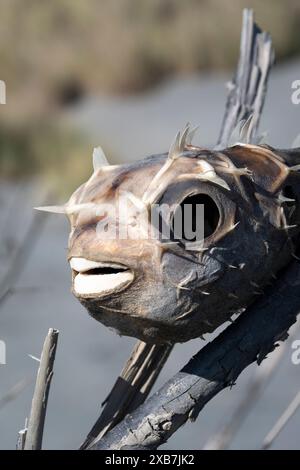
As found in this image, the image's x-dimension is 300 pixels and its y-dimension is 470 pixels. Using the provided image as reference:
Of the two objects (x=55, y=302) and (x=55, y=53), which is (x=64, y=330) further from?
→ (x=55, y=53)

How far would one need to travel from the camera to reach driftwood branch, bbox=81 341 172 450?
2.59 feet

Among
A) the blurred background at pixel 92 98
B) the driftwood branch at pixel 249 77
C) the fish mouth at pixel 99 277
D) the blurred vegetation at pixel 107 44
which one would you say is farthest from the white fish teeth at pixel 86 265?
the blurred vegetation at pixel 107 44

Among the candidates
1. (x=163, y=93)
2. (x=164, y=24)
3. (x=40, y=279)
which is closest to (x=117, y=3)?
(x=164, y=24)

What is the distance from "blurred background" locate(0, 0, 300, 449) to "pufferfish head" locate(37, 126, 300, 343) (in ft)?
9.84

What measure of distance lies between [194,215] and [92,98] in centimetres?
637

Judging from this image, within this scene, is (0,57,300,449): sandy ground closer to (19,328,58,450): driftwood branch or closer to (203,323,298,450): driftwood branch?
(203,323,298,450): driftwood branch

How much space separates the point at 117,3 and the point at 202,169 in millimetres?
6771

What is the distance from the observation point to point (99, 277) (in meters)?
0.62

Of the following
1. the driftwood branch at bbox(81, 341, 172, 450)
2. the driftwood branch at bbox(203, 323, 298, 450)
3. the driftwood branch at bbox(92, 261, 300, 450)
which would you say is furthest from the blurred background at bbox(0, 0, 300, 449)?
the driftwood branch at bbox(92, 261, 300, 450)

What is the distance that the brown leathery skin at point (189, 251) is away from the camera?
613mm

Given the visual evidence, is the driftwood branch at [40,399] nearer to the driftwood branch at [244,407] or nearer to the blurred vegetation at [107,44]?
the driftwood branch at [244,407]

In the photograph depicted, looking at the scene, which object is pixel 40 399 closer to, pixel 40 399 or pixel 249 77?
pixel 40 399

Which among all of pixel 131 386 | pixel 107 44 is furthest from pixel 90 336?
pixel 107 44

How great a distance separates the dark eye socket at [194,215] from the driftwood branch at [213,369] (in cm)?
10
